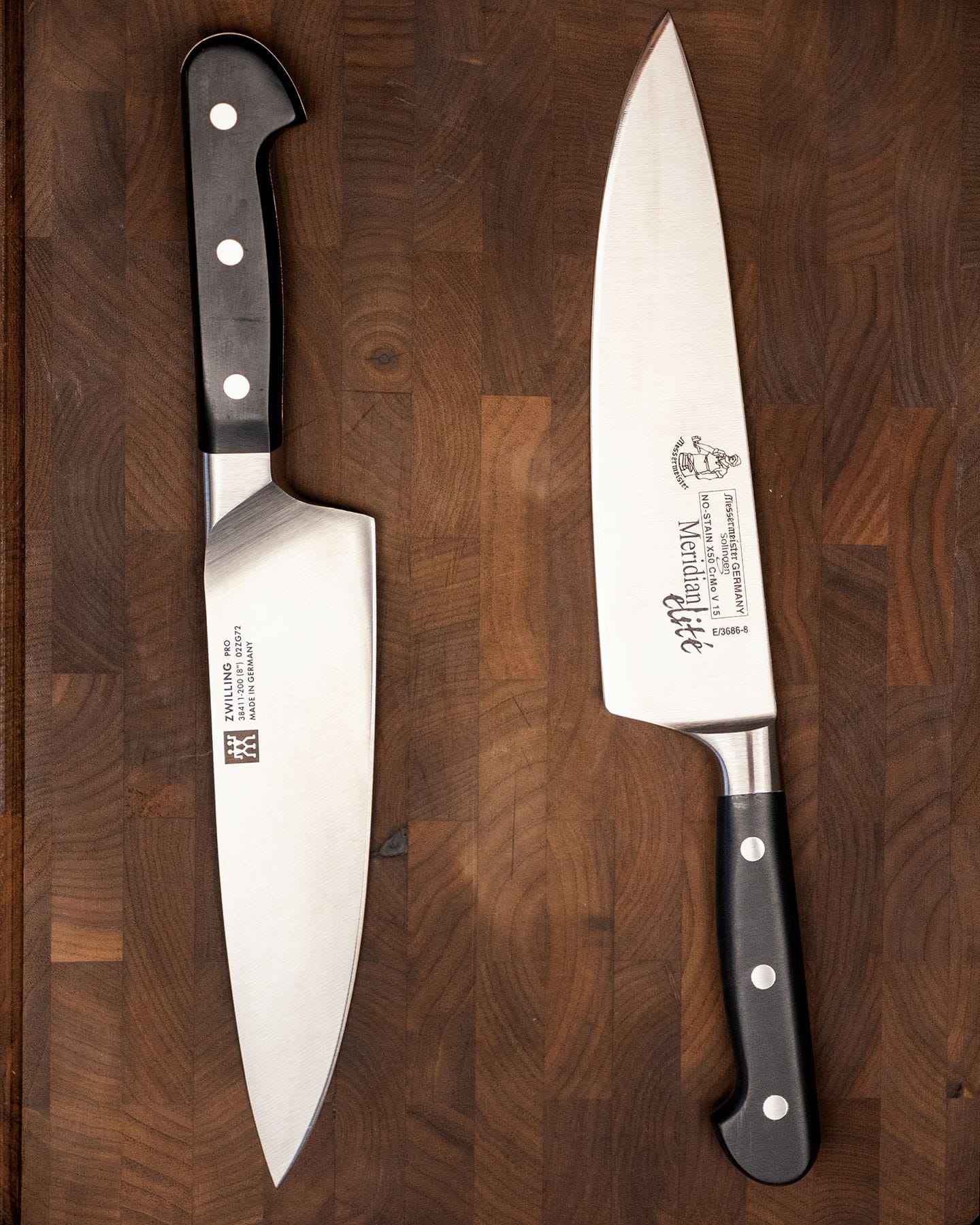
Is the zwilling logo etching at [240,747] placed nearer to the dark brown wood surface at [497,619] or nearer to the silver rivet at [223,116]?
the dark brown wood surface at [497,619]

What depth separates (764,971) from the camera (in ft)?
2.40

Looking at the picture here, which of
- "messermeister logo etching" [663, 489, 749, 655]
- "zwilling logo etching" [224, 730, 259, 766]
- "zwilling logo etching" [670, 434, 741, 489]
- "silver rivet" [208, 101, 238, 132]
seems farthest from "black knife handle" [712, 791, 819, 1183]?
"silver rivet" [208, 101, 238, 132]

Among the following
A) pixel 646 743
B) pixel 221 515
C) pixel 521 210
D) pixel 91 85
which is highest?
pixel 91 85

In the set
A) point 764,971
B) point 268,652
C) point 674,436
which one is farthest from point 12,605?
point 764,971

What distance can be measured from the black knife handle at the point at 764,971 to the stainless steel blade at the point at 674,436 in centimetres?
8

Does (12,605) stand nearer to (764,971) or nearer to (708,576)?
(708,576)

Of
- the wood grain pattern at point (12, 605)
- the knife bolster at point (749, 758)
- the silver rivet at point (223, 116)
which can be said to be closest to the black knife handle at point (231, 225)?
the silver rivet at point (223, 116)

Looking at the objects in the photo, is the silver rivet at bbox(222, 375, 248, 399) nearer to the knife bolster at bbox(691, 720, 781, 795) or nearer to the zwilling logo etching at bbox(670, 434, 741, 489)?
the zwilling logo etching at bbox(670, 434, 741, 489)

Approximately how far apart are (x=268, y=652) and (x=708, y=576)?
354mm

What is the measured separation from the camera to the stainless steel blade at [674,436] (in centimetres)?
73

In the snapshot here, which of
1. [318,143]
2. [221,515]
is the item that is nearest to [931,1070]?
[221,515]

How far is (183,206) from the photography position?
29.4 inches

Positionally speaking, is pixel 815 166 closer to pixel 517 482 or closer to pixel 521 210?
pixel 521 210

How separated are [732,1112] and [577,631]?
406 mm
